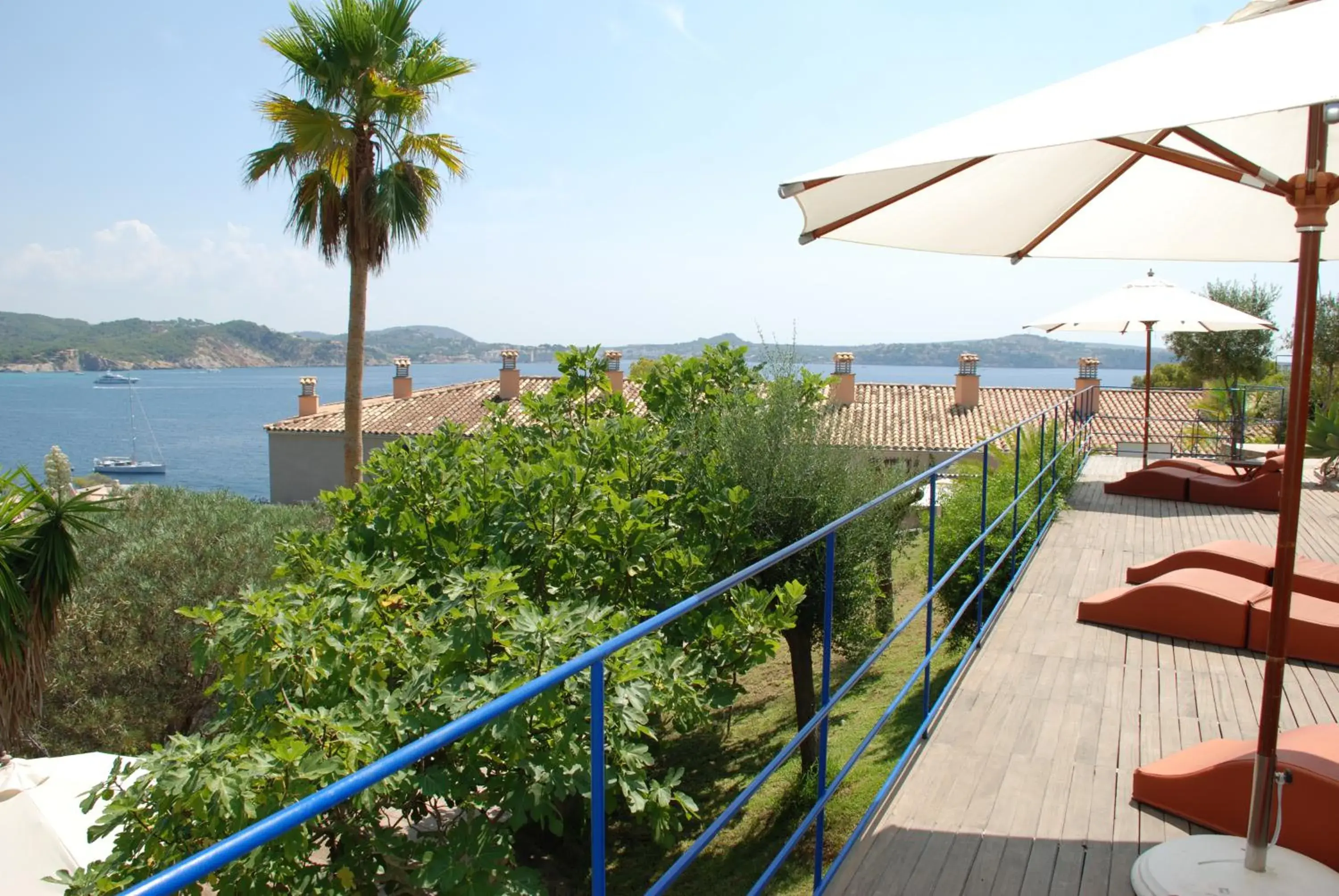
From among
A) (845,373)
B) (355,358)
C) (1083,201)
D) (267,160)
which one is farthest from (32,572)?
(845,373)

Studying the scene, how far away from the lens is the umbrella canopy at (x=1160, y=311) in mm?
9094

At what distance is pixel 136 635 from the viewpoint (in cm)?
1252

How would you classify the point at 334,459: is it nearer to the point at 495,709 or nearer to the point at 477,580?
the point at 477,580

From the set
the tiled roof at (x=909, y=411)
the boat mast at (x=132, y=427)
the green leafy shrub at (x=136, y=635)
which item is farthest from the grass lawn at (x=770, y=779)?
the boat mast at (x=132, y=427)

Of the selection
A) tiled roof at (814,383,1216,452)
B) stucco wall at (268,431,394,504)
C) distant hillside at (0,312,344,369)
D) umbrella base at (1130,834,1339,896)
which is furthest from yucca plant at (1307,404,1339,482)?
distant hillside at (0,312,344,369)

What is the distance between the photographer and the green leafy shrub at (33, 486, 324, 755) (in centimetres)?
1188

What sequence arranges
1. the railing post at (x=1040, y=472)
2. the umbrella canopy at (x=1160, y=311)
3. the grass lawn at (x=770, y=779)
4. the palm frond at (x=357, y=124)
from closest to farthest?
the railing post at (x=1040, y=472), the grass lawn at (x=770, y=779), the umbrella canopy at (x=1160, y=311), the palm frond at (x=357, y=124)

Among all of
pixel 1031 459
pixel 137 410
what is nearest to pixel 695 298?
pixel 1031 459

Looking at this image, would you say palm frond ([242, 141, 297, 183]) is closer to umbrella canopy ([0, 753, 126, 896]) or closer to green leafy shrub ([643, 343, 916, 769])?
green leafy shrub ([643, 343, 916, 769])

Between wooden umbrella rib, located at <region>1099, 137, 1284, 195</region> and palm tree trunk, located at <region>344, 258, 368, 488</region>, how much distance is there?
15.2 metres

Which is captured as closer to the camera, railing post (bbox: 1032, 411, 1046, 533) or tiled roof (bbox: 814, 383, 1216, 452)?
railing post (bbox: 1032, 411, 1046, 533)

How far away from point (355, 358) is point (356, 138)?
13.1 ft

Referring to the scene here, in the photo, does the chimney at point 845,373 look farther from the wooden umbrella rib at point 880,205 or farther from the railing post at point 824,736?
the railing post at point 824,736

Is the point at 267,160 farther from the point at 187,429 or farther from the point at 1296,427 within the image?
the point at 187,429
